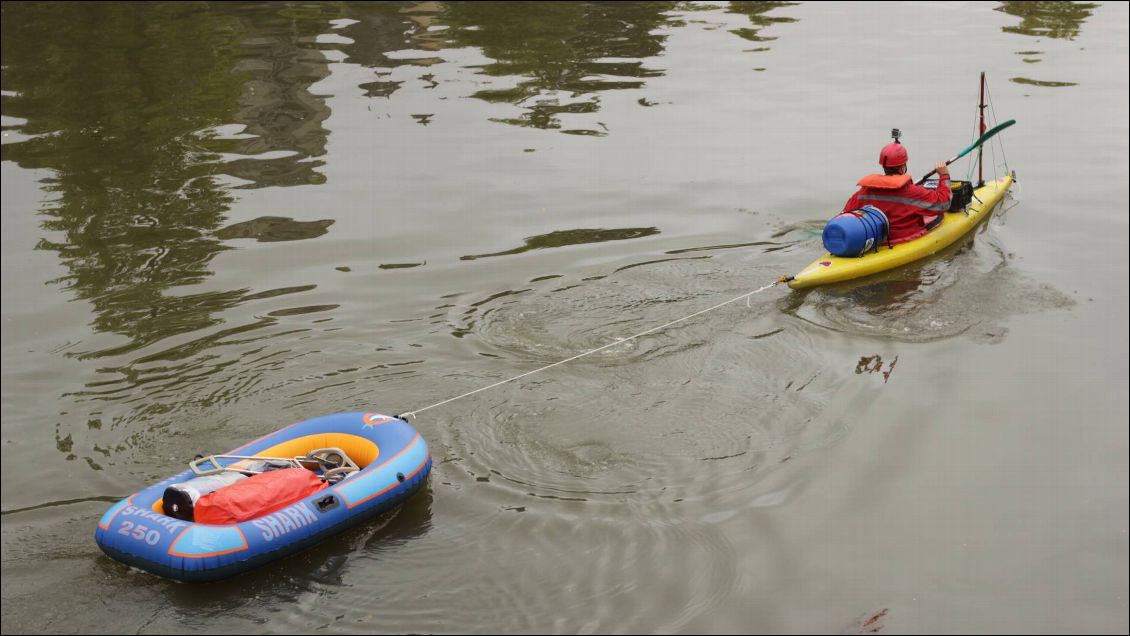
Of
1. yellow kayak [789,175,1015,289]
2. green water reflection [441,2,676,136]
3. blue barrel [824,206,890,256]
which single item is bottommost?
yellow kayak [789,175,1015,289]

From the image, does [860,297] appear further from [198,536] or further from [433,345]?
[198,536]

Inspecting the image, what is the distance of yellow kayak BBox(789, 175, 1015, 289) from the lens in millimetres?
11703

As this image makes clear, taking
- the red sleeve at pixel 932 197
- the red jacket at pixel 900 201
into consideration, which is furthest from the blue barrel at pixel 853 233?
the red sleeve at pixel 932 197

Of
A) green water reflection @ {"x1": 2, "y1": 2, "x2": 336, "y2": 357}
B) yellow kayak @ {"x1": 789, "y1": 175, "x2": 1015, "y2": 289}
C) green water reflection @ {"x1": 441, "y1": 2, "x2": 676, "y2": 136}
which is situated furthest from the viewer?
green water reflection @ {"x1": 441, "y1": 2, "x2": 676, "y2": 136}

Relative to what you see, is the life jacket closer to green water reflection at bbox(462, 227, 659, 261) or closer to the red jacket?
green water reflection at bbox(462, 227, 659, 261)

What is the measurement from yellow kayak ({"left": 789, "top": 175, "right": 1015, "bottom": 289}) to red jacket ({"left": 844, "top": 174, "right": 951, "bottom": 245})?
0.53ft

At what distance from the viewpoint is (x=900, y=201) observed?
1237 cm

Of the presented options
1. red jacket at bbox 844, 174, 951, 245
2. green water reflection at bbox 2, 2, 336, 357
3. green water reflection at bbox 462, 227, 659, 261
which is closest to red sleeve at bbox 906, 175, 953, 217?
red jacket at bbox 844, 174, 951, 245

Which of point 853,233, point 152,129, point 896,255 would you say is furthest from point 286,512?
point 152,129

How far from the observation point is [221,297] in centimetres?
1149

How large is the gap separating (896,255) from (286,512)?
730 cm

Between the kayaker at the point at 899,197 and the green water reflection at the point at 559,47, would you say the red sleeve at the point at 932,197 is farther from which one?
the green water reflection at the point at 559,47

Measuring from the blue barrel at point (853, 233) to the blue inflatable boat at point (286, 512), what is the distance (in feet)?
17.8

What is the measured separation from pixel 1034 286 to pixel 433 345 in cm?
616
